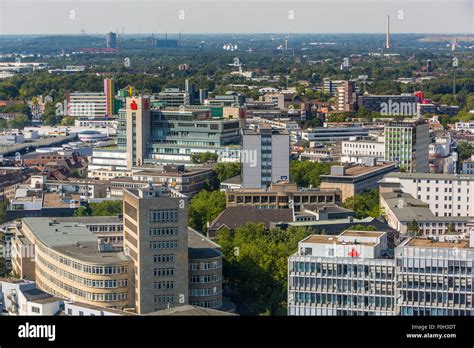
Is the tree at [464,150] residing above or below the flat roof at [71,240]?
below

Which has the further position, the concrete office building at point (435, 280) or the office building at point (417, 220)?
the office building at point (417, 220)

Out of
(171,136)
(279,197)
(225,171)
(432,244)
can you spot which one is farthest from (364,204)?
(432,244)

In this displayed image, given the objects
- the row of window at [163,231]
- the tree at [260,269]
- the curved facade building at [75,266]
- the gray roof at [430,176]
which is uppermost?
the row of window at [163,231]

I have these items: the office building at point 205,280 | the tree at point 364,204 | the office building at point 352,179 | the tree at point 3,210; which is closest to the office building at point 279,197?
the tree at point 364,204

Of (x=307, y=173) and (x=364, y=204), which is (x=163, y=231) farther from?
(x=307, y=173)

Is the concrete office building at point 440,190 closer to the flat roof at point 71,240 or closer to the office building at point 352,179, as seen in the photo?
the office building at point 352,179
